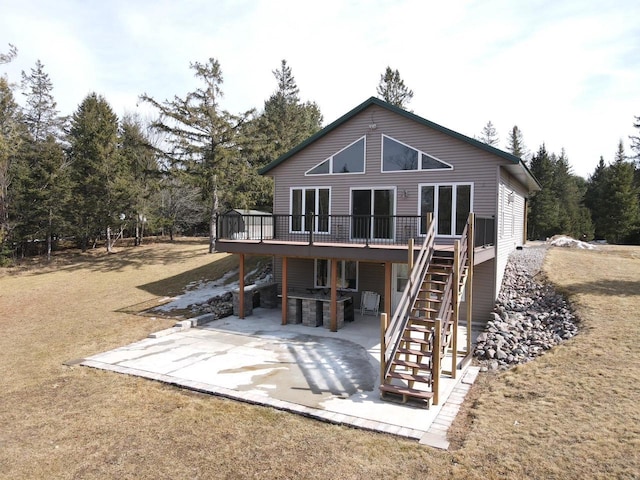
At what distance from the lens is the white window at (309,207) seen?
47.5ft

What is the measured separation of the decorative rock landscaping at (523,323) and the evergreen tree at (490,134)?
44931 mm

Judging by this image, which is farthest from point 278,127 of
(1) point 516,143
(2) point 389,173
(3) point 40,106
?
(1) point 516,143

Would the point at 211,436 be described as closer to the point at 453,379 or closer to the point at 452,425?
the point at 452,425

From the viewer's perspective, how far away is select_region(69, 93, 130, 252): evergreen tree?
25969 millimetres

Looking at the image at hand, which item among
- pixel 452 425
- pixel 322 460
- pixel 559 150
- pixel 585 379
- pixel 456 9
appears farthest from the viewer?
pixel 559 150

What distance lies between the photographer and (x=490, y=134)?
5488 cm

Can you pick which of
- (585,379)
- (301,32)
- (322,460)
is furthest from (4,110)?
(585,379)

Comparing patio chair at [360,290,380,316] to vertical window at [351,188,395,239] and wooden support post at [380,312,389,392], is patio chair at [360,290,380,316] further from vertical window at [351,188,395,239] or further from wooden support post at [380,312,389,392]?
wooden support post at [380,312,389,392]

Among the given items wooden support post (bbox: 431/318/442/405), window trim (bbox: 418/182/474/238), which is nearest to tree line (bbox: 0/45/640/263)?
window trim (bbox: 418/182/474/238)

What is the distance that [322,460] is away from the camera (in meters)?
5.32

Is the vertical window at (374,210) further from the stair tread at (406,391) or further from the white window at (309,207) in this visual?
the stair tread at (406,391)

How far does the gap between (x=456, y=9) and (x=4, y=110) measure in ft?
75.2

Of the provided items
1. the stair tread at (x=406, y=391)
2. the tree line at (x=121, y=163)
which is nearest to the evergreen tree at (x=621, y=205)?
the tree line at (x=121, y=163)

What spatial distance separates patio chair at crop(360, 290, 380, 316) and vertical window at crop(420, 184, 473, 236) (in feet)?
8.80
